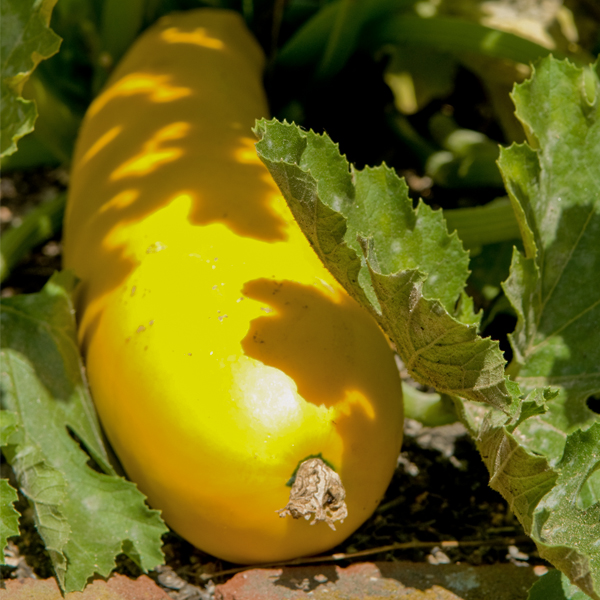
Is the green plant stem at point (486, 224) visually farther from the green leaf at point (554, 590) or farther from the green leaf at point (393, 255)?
the green leaf at point (554, 590)

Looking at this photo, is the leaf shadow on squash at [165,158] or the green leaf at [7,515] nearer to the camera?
the green leaf at [7,515]

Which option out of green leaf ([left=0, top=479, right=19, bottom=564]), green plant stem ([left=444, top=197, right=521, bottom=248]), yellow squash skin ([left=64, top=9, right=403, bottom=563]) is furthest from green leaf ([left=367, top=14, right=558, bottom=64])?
green leaf ([left=0, top=479, right=19, bottom=564])

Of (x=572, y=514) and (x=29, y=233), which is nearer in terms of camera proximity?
(x=572, y=514)

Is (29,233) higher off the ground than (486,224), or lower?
lower

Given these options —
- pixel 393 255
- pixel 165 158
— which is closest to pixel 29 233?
pixel 165 158

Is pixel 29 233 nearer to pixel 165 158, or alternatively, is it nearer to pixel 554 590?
pixel 165 158

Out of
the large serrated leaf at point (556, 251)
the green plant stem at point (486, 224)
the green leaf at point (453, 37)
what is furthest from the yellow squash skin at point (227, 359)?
the green leaf at point (453, 37)

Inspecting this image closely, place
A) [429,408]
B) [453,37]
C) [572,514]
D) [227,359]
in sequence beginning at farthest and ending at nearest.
A: 1. [453,37]
2. [429,408]
3. [227,359]
4. [572,514]

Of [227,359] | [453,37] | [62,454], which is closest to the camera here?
[227,359]
